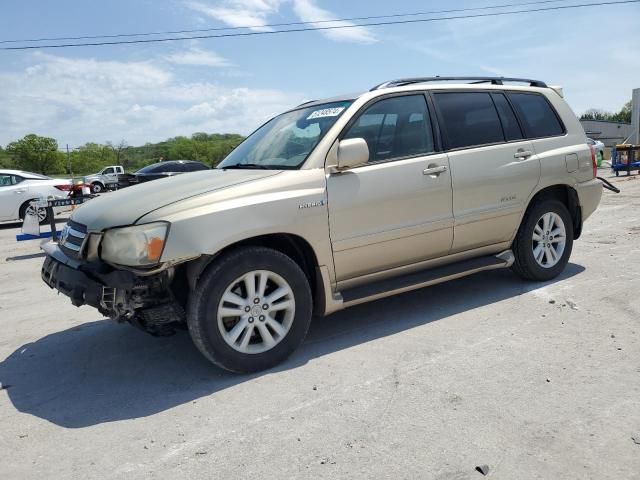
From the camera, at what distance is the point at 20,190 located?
43.7 ft

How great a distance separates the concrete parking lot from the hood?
1083mm

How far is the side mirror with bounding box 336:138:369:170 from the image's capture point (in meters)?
3.71

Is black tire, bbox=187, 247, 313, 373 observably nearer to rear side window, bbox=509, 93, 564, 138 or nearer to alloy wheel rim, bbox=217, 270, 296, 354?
alloy wheel rim, bbox=217, 270, 296, 354

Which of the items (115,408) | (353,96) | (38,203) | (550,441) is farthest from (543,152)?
(38,203)

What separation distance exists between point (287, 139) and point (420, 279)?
155 centimetres

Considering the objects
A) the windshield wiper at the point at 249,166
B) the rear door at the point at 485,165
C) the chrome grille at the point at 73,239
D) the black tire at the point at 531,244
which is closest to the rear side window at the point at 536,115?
the rear door at the point at 485,165

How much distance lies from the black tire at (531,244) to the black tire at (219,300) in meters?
2.40

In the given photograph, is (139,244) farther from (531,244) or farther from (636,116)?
(636,116)

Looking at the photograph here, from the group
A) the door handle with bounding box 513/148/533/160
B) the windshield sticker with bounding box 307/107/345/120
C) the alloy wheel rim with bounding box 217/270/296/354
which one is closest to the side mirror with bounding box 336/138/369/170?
the windshield sticker with bounding box 307/107/345/120

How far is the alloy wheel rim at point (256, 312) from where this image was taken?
3.44 meters

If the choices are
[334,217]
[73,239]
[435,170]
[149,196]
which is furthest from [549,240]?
[73,239]

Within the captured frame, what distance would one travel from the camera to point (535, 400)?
297cm

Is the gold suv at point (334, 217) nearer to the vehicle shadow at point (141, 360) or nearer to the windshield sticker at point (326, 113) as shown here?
the windshield sticker at point (326, 113)

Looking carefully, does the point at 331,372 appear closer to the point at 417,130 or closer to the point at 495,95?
the point at 417,130
